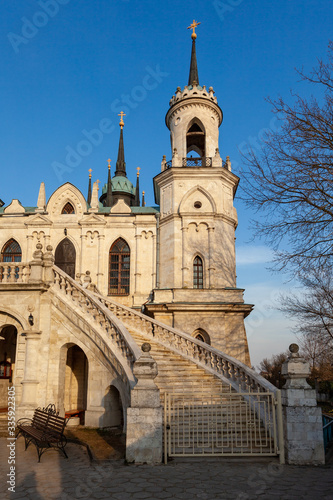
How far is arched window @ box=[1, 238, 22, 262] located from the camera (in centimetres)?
2538

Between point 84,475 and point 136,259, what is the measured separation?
16865 millimetres

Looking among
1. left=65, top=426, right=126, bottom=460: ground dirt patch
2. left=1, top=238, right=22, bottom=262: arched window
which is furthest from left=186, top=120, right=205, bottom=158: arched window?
left=65, top=426, right=126, bottom=460: ground dirt patch

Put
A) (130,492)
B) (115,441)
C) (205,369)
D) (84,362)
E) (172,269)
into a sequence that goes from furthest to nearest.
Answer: (172,269), (84,362), (205,369), (115,441), (130,492)

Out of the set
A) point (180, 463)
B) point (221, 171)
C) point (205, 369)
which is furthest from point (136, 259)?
point (180, 463)

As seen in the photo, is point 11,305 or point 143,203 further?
point 143,203

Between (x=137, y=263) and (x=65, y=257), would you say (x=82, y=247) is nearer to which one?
(x=65, y=257)

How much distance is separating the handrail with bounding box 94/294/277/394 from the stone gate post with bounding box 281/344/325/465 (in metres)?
1.55

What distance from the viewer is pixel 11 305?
16.1m

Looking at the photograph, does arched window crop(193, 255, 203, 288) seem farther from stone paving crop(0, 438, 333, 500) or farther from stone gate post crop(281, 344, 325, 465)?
stone paving crop(0, 438, 333, 500)

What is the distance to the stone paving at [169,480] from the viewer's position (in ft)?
22.6

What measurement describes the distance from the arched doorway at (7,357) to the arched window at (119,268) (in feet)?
21.0

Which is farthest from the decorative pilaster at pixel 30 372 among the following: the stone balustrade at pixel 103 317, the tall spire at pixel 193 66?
the tall spire at pixel 193 66

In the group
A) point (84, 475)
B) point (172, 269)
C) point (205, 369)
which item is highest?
point (172, 269)

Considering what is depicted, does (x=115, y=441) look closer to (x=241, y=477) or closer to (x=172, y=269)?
(x=241, y=477)
